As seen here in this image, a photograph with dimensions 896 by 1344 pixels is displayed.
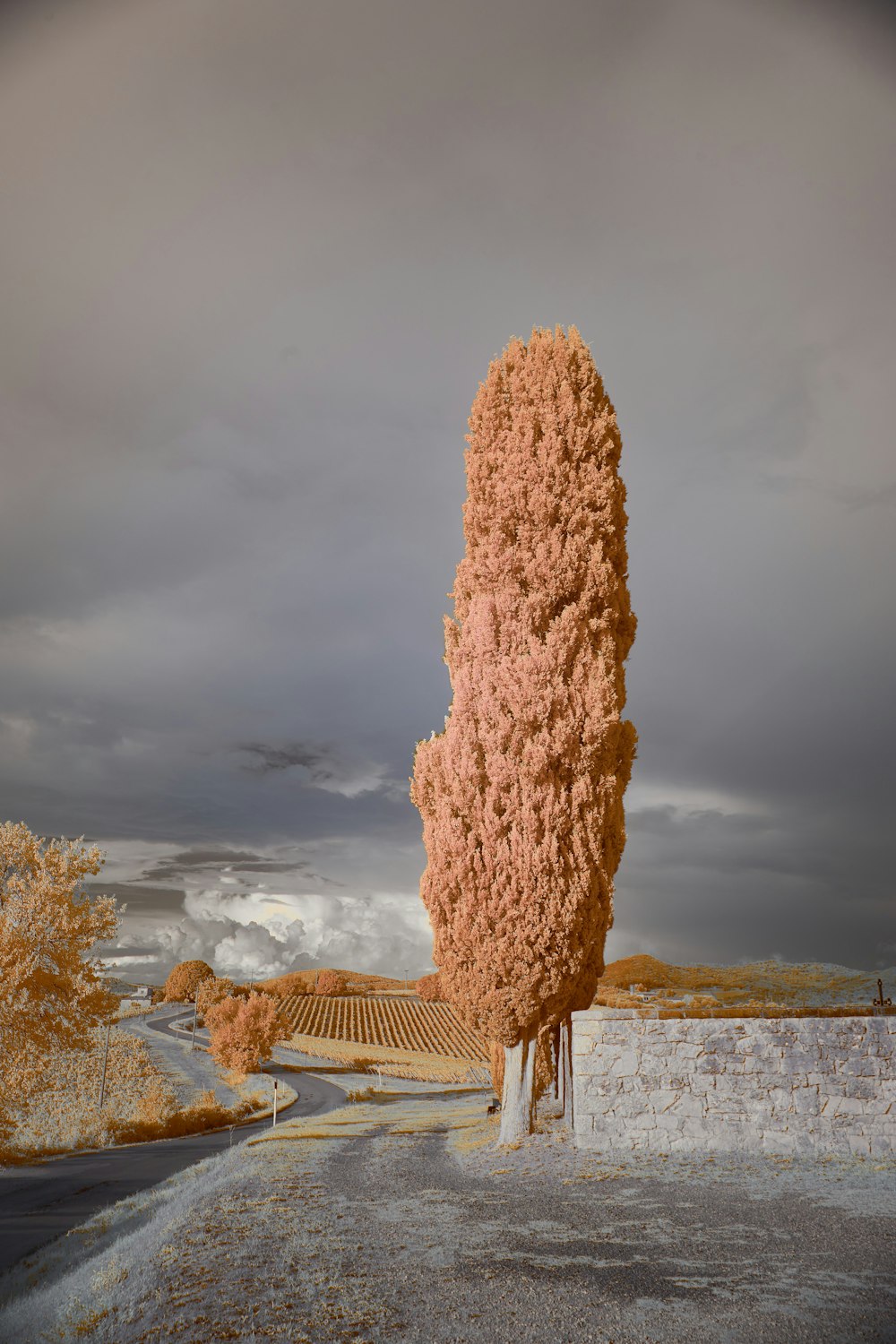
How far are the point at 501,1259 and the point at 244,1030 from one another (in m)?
40.6

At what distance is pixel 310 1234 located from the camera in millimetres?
8688

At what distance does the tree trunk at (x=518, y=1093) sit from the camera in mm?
14547

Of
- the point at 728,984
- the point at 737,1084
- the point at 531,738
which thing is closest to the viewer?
the point at 737,1084

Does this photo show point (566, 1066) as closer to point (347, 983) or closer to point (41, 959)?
point (41, 959)

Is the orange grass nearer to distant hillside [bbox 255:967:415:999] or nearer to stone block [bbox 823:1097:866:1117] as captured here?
stone block [bbox 823:1097:866:1117]

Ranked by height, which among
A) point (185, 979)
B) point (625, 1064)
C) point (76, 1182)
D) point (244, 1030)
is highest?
point (625, 1064)

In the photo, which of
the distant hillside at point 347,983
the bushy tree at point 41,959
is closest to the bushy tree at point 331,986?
the distant hillside at point 347,983

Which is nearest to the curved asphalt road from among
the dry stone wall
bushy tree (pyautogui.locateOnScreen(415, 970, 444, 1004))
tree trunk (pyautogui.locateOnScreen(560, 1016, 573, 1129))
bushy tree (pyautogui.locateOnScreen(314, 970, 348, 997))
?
tree trunk (pyautogui.locateOnScreen(560, 1016, 573, 1129))

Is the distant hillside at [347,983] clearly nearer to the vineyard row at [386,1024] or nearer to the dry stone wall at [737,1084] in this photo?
the vineyard row at [386,1024]

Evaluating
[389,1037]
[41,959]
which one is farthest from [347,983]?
[41,959]

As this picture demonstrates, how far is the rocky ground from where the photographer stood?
608 cm

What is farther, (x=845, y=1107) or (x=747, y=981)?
(x=747, y=981)

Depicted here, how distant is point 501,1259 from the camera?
761cm

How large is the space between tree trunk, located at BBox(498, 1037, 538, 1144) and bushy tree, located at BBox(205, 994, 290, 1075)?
33208 mm
